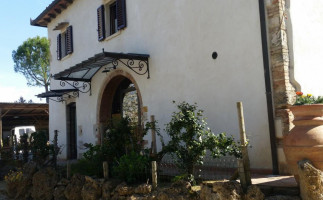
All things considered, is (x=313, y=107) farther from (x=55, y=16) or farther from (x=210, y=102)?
(x=55, y=16)

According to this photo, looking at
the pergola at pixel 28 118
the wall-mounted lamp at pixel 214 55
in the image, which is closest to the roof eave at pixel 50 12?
the pergola at pixel 28 118

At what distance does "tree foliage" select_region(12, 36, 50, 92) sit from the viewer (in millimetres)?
27641

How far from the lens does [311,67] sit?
6.48 meters

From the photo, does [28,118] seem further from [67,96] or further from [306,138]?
[306,138]

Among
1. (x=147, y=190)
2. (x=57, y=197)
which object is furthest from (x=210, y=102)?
(x=57, y=197)

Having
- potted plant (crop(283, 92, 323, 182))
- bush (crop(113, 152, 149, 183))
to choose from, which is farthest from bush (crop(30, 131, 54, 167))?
potted plant (crop(283, 92, 323, 182))

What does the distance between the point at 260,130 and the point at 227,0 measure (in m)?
2.74

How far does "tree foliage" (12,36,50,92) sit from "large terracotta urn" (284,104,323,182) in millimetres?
26113

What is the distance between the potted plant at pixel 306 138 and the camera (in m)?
4.00

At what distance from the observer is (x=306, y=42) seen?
253 inches

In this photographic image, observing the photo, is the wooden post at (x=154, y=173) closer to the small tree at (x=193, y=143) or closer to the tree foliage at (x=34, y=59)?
the small tree at (x=193, y=143)

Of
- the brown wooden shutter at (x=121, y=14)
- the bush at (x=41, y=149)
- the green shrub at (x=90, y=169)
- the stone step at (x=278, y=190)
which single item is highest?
the brown wooden shutter at (x=121, y=14)

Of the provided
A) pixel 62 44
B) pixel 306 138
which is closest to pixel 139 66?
pixel 306 138

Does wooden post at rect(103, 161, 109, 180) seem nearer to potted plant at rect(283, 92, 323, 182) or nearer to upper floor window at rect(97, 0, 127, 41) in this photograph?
potted plant at rect(283, 92, 323, 182)
